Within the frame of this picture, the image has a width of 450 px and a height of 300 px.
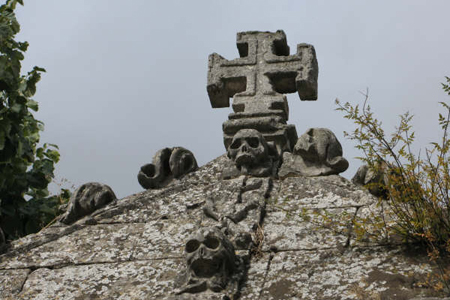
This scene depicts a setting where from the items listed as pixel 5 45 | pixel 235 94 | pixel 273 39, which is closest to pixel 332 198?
pixel 235 94

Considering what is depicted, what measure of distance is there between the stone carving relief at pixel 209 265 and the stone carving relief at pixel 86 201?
140 centimetres

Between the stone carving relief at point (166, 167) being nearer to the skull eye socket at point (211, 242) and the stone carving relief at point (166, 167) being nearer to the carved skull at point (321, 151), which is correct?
the carved skull at point (321, 151)

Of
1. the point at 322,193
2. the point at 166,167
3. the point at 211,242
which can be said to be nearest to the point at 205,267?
the point at 211,242

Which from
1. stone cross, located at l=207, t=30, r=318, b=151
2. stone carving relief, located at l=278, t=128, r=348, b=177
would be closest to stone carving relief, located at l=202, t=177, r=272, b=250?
stone carving relief, located at l=278, t=128, r=348, b=177

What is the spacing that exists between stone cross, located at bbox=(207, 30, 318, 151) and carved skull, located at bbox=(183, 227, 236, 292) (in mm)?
1777

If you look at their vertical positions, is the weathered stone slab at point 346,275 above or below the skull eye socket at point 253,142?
below

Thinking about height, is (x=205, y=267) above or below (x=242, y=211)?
below

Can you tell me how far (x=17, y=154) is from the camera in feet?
21.3

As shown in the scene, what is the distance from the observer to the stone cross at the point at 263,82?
6398mm

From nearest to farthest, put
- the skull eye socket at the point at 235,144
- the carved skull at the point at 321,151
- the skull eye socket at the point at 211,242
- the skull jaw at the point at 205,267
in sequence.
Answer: the skull jaw at the point at 205,267 → the skull eye socket at the point at 211,242 → the carved skull at the point at 321,151 → the skull eye socket at the point at 235,144

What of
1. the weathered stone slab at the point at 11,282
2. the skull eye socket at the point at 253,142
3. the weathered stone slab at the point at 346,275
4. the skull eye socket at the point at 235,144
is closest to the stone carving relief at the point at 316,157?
the skull eye socket at the point at 253,142

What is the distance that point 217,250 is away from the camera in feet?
14.7

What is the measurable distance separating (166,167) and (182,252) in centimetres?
131

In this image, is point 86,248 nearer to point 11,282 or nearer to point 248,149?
point 11,282
